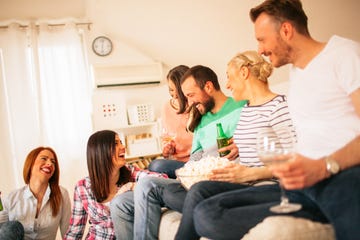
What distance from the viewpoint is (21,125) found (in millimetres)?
3957

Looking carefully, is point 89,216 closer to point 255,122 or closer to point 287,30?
point 255,122

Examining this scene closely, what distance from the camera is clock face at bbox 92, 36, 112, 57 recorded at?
13.9 ft

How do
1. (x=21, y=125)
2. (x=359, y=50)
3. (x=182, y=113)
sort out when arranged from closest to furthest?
(x=359, y=50), (x=182, y=113), (x=21, y=125)

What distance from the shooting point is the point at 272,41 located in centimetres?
134

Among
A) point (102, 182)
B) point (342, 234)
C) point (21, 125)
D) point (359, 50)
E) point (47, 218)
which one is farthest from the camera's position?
point (21, 125)

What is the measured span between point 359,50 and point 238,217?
610mm

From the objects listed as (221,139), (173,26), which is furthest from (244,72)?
(173,26)

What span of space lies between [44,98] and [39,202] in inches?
71.2

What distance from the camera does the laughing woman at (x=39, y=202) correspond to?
242cm

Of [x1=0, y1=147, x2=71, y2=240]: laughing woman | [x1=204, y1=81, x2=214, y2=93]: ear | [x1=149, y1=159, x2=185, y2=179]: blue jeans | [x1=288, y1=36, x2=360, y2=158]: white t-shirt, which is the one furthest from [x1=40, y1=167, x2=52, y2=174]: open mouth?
[x1=288, y1=36, x2=360, y2=158]: white t-shirt

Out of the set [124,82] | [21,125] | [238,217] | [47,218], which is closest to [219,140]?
[238,217]

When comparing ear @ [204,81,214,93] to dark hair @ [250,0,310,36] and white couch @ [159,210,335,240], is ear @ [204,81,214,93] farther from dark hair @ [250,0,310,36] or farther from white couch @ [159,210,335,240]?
white couch @ [159,210,335,240]

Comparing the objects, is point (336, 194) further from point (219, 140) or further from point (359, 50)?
point (219, 140)

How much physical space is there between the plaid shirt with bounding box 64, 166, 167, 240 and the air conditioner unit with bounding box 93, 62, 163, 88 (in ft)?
6.66
